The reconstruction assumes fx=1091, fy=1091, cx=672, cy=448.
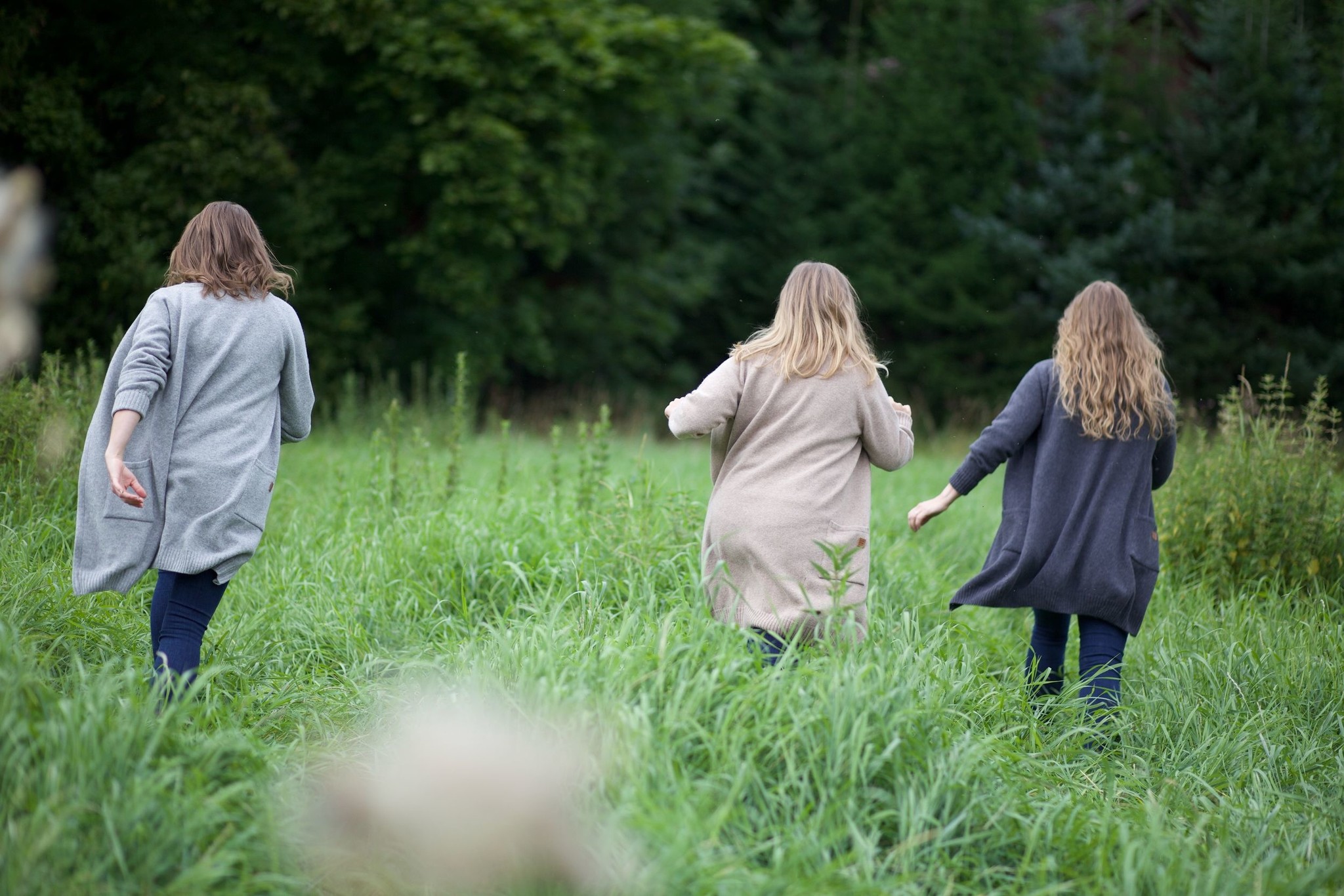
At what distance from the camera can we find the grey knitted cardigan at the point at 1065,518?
3934 millimetres

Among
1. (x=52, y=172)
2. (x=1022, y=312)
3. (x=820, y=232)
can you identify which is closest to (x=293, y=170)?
(x=52, y=172)

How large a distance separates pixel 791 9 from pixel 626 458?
16182mm

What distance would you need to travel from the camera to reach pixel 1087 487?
3.98 meters

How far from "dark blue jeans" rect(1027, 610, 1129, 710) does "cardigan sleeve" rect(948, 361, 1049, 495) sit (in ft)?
2.02

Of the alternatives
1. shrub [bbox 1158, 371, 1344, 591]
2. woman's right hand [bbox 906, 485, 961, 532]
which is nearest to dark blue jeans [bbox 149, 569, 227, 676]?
woman's right hand [bbox 906, 485, 961, 532]

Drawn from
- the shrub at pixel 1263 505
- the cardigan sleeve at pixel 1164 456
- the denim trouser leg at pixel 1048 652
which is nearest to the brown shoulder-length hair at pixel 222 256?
the denim trouser leg at pixel 1048 652

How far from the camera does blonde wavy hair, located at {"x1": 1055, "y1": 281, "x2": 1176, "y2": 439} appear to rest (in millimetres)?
3973

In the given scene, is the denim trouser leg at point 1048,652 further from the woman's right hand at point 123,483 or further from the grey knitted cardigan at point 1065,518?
the woman's right hand at point 123,483

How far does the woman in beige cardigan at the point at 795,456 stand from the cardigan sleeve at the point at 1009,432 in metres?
0.62

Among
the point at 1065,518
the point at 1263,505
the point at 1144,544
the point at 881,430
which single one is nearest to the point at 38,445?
the point at 881,430

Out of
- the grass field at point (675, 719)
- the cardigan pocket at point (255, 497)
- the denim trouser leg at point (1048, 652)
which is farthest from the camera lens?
the denim trouser leg at point (1048, 652)

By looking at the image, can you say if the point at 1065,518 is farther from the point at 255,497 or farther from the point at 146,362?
the point at 146,362

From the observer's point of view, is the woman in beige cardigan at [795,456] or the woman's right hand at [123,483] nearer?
the woman's right hand at [123,483]

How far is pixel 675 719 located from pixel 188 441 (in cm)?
178
